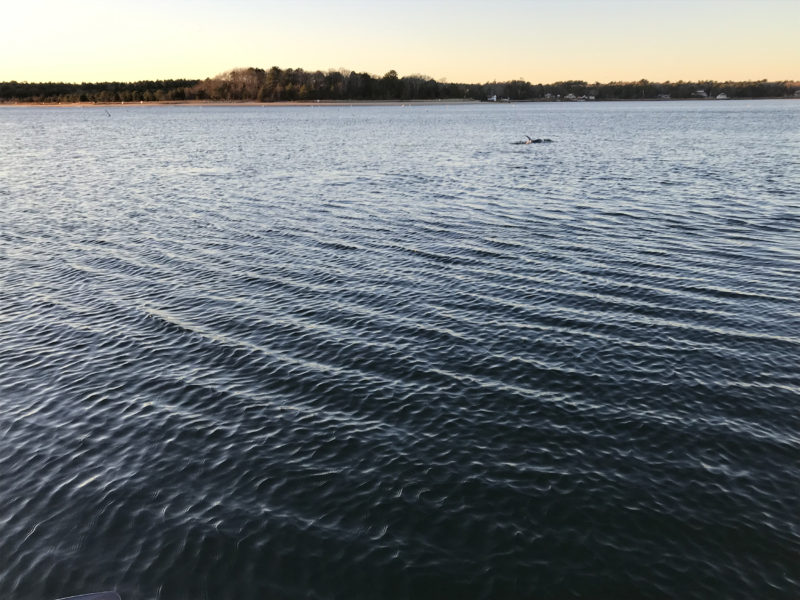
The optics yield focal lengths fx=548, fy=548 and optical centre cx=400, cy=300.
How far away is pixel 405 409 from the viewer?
22281mm

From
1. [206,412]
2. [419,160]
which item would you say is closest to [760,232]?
[206,412]

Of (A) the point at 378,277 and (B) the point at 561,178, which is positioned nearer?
(A) the point at 378,277

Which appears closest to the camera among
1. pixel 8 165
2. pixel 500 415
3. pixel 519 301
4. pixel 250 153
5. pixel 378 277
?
pixel 500 415

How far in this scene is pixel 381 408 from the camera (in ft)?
73.3

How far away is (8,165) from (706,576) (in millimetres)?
118071

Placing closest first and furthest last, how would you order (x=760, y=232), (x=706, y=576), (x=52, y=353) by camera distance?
(x=706, y=576) → (x=52, y=353) → (x=760, y=232)

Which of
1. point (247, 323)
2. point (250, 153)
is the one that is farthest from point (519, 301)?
point (250, 153)

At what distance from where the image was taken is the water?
15.2 meters

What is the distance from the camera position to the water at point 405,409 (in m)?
15.2

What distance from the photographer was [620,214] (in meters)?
53.1

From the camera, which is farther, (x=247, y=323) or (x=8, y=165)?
(x=8, y=165)

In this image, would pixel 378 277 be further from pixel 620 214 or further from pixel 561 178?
pixel 561 178

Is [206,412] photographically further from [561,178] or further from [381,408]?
[561,178]

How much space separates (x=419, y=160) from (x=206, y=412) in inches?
3284
